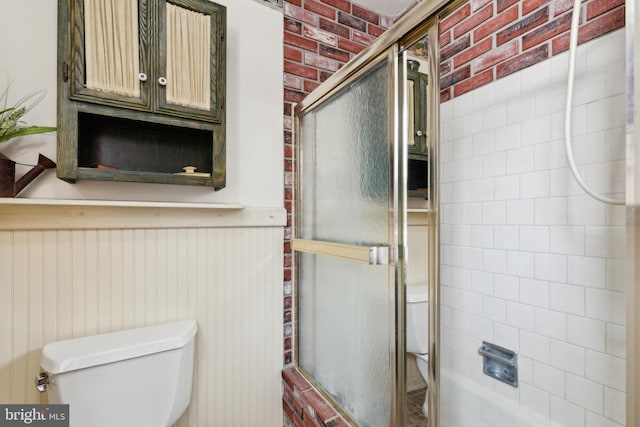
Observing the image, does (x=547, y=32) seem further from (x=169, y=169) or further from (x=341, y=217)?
(x=169, y=169)

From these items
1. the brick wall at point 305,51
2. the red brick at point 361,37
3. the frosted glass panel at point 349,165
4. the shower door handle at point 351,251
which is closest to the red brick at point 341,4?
the brick wall at point 305,51

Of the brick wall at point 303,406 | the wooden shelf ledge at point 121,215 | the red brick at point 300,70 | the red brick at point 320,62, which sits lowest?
the brick wall at point 303,406

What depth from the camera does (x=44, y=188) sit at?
1.03 meters

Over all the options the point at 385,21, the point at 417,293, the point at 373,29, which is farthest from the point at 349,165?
the point at 385,21

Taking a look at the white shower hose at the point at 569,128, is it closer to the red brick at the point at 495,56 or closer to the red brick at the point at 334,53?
the red brick at the point at 495,56

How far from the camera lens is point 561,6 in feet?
3.53

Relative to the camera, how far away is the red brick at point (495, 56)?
125 centimetres

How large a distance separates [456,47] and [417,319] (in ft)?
4.21

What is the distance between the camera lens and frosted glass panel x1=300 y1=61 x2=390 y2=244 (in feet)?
3.13

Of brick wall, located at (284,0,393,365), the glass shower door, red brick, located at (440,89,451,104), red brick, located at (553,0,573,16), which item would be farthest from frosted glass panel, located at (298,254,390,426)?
red brick, located at (553,0,573,16)

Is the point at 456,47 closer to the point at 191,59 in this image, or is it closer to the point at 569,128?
the point at 569,128

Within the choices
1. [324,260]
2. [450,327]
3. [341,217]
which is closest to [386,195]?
[341,217]

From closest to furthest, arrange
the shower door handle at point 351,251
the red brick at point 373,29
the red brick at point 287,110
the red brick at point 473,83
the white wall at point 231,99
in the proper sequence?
1. the shower door handle at point 351,251
2. the white wall at point 231,99
3. the red brick at point 473,83
4. the red brick at point 287,110
5. the red brick at point 373,29

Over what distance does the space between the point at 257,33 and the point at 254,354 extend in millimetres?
1433
